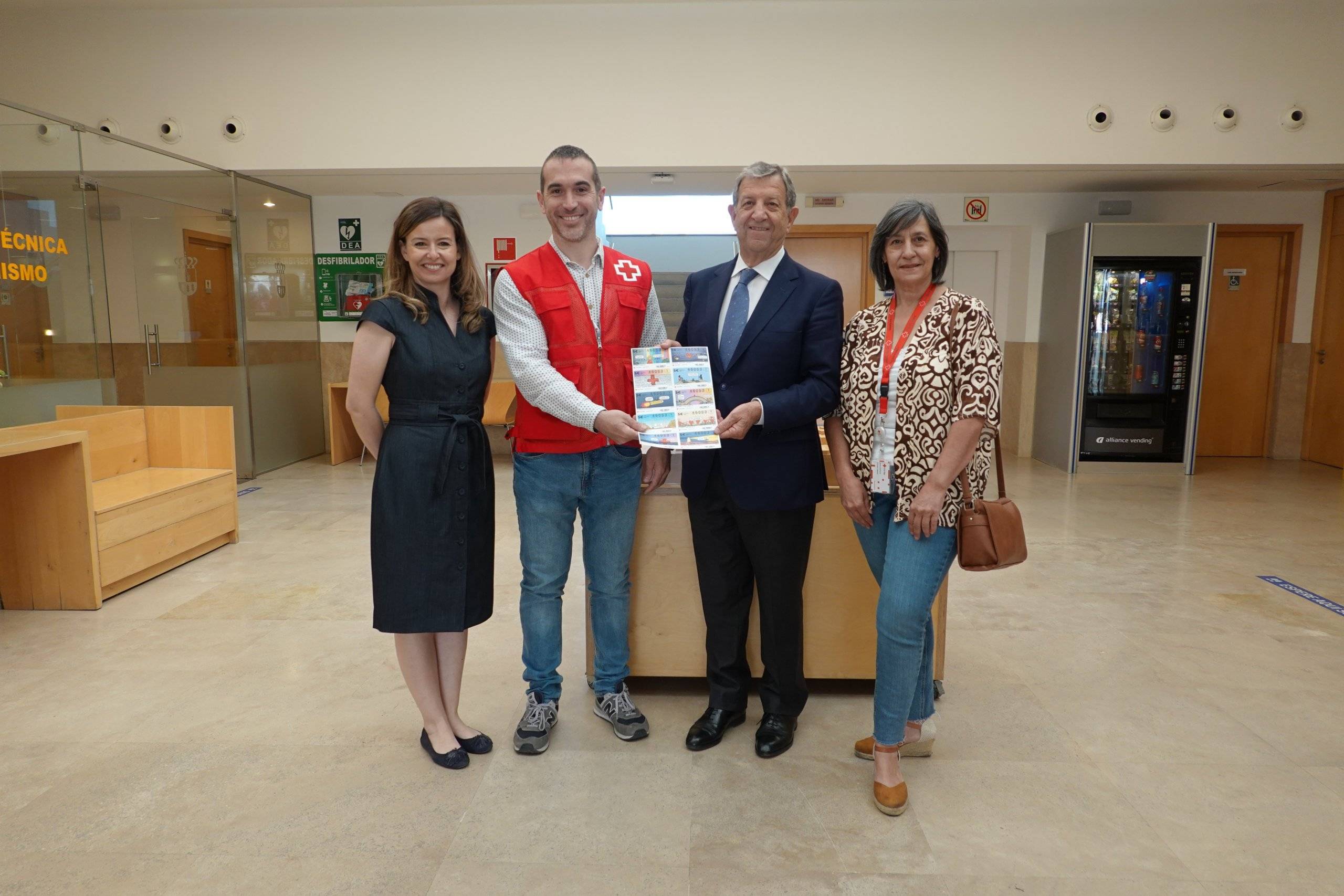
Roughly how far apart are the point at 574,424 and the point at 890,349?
845 millimetres

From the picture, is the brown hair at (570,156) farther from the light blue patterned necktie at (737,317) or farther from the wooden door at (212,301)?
the wooden door at (212,301)

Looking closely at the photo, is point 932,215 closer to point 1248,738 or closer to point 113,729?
point 1248,738

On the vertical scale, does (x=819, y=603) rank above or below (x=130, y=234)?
below

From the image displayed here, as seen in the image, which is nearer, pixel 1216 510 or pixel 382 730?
pixel 382 730

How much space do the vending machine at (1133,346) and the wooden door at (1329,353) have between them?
1502mm

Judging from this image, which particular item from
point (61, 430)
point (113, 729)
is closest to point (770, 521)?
point (113, 729)

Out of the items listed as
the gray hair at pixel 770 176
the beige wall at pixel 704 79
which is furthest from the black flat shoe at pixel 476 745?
the beige wall at pixel 704 79

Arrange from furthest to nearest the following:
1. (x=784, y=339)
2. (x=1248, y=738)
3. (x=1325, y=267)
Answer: (x=1325, y=267) < (x=1248, y=738) < (x=784, y=339)

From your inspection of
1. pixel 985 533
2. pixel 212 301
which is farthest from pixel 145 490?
pixel 985 533

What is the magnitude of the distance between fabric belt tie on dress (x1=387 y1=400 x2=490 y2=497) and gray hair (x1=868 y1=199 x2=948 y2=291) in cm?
114

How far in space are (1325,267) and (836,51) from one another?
5339 millimetres

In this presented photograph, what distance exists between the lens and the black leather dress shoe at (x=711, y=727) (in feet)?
8.27

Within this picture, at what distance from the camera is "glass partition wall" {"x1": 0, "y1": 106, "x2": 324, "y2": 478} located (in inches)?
174

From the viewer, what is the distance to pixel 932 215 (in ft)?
7.12
